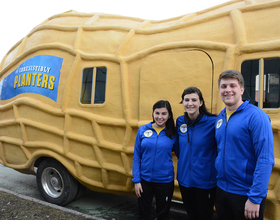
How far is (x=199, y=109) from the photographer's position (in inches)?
101

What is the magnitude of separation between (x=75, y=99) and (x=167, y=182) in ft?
7.54

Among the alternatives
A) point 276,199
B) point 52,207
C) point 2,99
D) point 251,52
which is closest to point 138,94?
point 251,52

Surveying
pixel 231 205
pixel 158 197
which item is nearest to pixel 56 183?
pixel 158 197

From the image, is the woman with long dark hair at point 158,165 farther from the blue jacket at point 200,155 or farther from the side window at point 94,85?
the side window at point 94,85

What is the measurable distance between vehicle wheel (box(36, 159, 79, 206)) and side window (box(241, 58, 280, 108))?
344 cm

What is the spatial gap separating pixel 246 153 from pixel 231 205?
18.8 inches

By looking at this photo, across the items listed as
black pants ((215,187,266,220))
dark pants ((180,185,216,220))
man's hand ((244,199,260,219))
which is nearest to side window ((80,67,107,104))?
dark pants ((180,185,216,220))

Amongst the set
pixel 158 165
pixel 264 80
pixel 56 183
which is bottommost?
pixel 56 183

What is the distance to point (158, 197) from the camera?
273 centimetres

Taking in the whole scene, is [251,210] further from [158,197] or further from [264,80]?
[264,80]

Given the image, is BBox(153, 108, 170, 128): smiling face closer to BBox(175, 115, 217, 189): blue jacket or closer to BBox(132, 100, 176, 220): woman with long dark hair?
BBox(132, 100, 176, 220): woman with long dark hair

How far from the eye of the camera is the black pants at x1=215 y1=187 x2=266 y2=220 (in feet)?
6.45

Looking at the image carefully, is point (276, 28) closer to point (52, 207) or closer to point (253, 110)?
point (253, 110)

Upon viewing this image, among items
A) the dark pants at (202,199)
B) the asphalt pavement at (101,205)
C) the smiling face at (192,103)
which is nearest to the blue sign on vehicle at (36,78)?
the asphalt pavement at (101,205)
